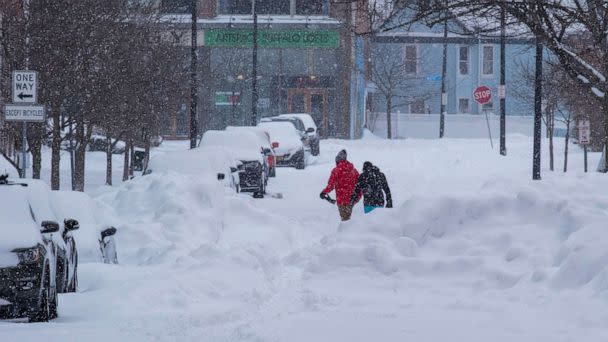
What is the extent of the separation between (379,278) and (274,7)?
46.7 m

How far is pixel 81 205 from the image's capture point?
47.1 feet

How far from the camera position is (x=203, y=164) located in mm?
24656

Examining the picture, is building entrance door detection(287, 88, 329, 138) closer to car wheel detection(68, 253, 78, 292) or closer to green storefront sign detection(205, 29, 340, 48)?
green storefront sign detection(205, 29, 340, 48)

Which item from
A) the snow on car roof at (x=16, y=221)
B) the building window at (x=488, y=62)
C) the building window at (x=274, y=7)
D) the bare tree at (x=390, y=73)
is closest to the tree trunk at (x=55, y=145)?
the snow on car roof at (x=16, y=221)

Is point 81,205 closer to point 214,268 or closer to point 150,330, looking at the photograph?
point 214,268

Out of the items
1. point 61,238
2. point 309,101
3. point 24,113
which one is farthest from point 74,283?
point 309,101

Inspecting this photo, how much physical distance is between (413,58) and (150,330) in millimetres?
59647

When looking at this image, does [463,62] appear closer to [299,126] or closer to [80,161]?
[299,126]

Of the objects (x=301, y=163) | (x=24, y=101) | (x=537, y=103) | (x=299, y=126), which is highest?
(x=537, y=103)

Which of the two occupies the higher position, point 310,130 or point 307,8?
point 307,8

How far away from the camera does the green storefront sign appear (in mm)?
56094

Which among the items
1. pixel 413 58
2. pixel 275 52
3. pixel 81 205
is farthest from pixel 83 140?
pixel 413 58

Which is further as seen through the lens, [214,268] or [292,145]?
[292,145]

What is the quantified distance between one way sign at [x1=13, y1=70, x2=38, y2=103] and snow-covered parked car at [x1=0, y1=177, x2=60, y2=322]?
24.9ft
